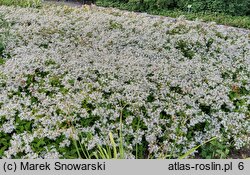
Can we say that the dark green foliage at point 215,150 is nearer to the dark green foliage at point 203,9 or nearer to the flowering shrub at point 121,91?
the flowering shrub at point 121,91

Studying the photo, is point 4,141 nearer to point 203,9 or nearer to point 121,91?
point 121,91

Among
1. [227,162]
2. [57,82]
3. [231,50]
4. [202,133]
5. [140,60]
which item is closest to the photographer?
[227,162]

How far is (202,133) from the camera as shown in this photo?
→ 2.85 metres

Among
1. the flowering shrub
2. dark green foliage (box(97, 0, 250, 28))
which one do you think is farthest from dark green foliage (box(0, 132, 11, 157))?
dark green foliage (box(97, 0, 250, 28))

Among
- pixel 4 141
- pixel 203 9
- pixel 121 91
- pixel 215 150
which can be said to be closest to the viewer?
pixel 4 141

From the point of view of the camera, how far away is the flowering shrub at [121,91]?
2574 millimetres

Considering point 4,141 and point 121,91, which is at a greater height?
point 121,91

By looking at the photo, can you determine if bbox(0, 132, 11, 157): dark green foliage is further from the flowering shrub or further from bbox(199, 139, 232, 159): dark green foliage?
bbox(199, 139, 232, 159): dark green foliage

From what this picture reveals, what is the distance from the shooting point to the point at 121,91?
124 inches

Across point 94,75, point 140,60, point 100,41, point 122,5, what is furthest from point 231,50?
point 122,5

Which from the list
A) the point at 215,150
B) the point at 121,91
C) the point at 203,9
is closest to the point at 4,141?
the point at 121,91

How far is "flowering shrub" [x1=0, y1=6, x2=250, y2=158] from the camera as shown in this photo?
2.57 m

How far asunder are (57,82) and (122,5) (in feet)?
29.1

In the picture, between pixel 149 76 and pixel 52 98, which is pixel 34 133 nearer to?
pixel 52 98
